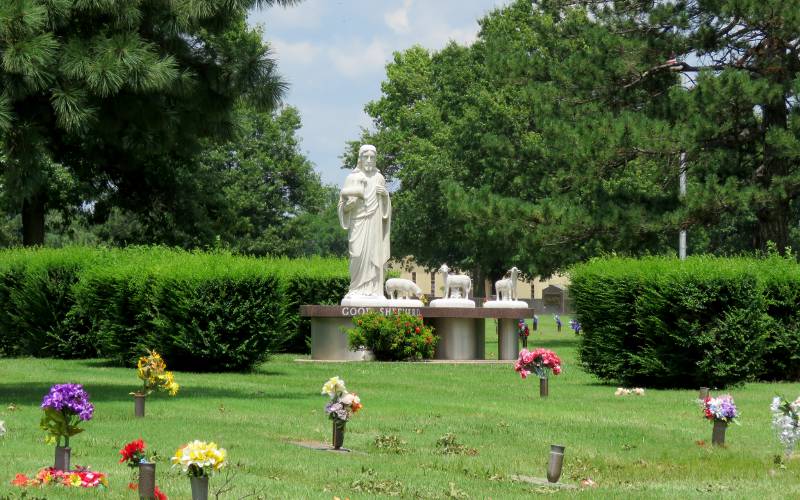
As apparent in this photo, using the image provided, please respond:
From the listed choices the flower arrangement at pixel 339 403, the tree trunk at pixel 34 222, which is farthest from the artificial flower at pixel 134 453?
the tree trunk at pixel 34 222

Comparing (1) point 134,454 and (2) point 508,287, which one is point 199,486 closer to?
(1) point 134,454

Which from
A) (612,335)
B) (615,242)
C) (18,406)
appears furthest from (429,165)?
(18,406)

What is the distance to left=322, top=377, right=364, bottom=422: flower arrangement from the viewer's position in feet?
43.1

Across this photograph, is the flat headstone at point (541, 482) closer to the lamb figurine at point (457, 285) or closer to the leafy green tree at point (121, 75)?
the leafy green tree at point (121, 75)

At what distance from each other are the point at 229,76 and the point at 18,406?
19.5 ft

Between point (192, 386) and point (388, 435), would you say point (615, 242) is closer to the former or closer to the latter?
point (192, 386)

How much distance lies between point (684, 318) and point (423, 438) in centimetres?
879

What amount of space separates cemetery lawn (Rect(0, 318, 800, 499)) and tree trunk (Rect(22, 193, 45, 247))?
60.4ft

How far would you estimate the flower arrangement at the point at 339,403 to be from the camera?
13.1 m

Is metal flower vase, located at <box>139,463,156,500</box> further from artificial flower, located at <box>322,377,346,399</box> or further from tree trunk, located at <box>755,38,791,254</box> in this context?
tree trunk, located at <box>755,38,791,254</box>

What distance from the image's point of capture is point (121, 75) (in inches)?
683

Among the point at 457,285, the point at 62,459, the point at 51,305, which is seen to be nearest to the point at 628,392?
the point at 457,285

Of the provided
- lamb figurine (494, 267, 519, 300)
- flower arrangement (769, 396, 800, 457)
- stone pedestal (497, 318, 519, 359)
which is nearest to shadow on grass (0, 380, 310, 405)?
flower arrangement (769, 396, 800, 457)

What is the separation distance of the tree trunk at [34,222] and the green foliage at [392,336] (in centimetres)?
1555
